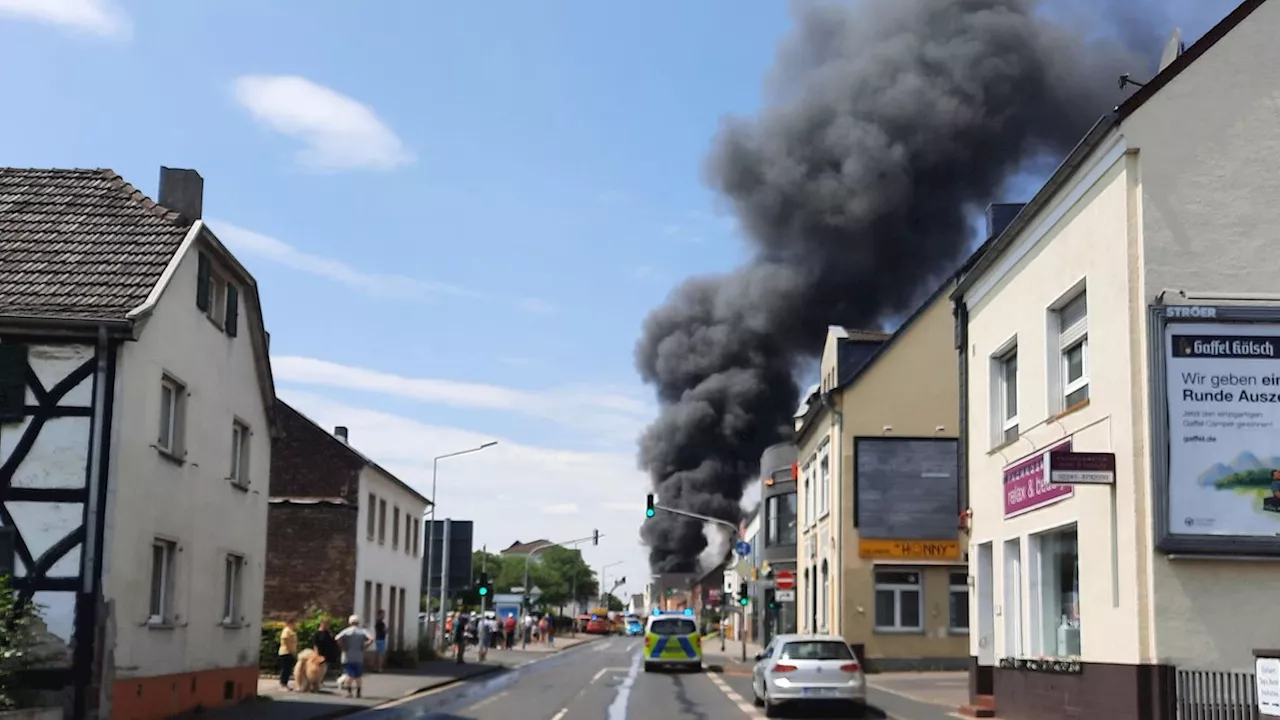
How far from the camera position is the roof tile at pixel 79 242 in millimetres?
17094

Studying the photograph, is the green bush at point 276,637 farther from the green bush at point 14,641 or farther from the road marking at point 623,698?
the green bush at point 14,641

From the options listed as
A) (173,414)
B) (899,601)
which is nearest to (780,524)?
(899,601)

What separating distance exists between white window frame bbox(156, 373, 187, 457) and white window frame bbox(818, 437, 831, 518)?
2207cm

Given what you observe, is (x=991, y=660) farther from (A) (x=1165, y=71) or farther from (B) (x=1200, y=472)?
(A) (x=1165, y=71)

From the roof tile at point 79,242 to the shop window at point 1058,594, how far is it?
12.0 meters

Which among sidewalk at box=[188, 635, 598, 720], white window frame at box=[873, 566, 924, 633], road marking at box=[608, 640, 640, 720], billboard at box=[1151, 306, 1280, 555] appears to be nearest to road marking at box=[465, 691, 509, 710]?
sidewalk at box=[188, 635, 598, 720]

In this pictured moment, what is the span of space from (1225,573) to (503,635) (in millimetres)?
49762

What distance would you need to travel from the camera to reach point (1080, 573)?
15.7 meters

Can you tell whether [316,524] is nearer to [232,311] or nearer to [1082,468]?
[232,311]

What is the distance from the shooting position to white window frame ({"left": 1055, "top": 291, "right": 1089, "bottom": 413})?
16062 millimetres

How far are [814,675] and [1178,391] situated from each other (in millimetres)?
8013

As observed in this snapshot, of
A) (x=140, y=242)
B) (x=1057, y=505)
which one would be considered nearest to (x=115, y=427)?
(x=140, y=242)

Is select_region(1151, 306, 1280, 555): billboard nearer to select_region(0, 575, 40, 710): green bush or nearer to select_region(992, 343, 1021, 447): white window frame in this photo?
select_region(992, 343, 1021, 447): white window frame

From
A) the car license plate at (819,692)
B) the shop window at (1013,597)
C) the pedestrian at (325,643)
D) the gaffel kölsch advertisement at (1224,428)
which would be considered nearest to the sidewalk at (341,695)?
the pedestrian at (325,643)
